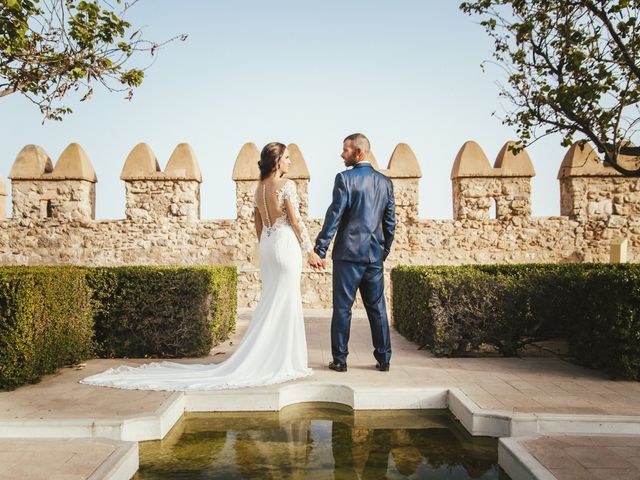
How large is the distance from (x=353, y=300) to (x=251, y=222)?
6.88m

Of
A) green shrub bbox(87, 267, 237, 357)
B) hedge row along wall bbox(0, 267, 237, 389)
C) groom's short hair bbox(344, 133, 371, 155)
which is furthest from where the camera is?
green shrub bbox(87, 267, 237, 357)

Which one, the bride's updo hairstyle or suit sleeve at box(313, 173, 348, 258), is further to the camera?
the bride's updo hairstyle

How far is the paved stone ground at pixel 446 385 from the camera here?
3797 mm

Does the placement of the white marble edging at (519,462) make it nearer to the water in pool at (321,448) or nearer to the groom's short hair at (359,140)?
the water in pool at (321,448)

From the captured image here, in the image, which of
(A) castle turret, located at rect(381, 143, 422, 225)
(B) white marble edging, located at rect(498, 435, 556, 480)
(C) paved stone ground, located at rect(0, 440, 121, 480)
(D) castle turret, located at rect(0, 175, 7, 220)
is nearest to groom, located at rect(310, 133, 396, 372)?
(B) white marble edging, located at rect(498, 435, 556, 480)

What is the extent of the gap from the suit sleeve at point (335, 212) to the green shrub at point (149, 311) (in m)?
1.84

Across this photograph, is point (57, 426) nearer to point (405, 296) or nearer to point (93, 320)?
point (93, 320)

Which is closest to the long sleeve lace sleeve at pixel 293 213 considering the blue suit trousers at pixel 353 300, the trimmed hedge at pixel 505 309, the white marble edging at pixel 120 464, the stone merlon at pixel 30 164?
the blue suit trousers at pixel 353 300

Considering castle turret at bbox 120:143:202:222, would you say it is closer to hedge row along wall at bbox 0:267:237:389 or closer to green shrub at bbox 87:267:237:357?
hedge row along wall at bbox 0:267:237:389

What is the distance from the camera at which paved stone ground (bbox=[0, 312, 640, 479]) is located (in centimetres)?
380

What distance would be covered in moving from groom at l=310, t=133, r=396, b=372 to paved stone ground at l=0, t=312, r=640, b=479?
327mm

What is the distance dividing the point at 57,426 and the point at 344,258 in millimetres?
2706

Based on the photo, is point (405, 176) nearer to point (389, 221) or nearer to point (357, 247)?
point (389, 221)

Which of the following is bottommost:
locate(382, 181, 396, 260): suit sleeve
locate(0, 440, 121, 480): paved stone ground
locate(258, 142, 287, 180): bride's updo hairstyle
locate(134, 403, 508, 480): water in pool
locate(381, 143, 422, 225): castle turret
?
locate(134, 403, 508, 480): water in pool
